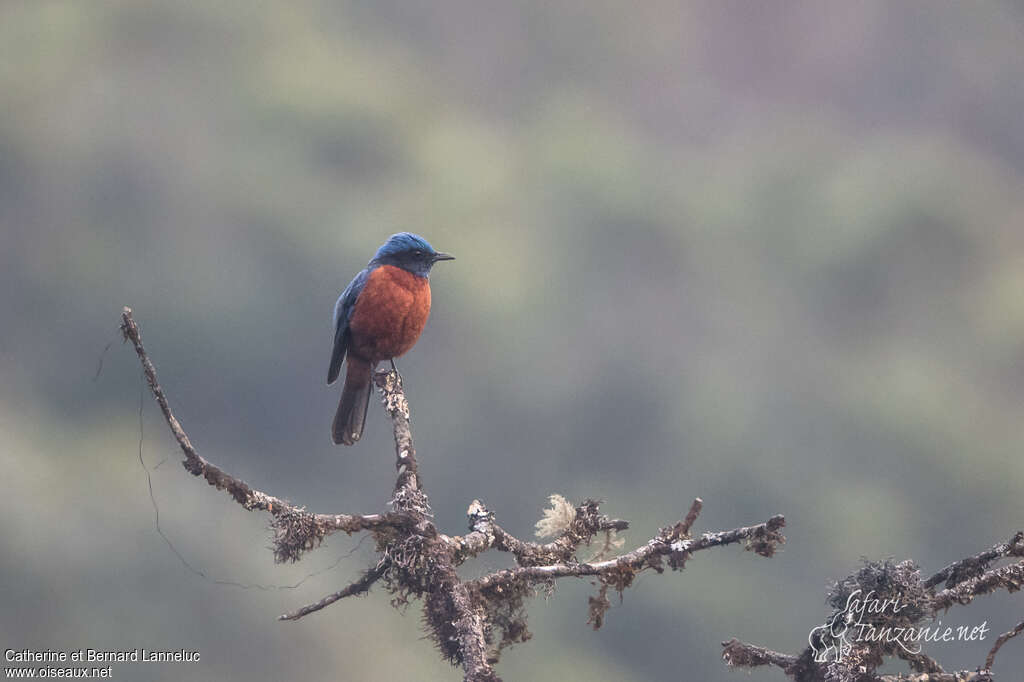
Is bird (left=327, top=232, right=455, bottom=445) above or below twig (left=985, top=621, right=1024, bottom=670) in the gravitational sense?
above

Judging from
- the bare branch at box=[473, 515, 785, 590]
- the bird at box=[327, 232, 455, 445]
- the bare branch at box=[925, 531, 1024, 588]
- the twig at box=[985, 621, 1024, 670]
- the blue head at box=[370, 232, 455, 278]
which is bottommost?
the twig at box=[985, 621, 1024, 670]

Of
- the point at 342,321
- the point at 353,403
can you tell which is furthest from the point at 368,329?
the point at 353,403

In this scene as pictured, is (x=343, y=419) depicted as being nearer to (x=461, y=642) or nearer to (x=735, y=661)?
(x=461, y=642)

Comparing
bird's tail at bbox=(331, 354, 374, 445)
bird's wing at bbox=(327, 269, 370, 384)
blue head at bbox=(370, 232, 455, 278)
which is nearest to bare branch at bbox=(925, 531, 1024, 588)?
bird's tail at bbox=(331, 354, 374, 445)

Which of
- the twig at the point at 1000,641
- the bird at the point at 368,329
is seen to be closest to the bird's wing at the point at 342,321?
Answer: the bird at the point at 368,329

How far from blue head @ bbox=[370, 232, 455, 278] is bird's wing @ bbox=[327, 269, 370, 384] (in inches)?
7.6

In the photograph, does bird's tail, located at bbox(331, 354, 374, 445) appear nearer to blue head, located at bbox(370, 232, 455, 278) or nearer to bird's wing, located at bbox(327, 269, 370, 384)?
bird's wing, located at bbox(327, 269, 370, 384)

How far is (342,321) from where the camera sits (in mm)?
7230

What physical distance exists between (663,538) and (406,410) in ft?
5.54

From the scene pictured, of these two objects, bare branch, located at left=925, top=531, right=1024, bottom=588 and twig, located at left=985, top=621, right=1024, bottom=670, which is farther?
bare branch, located at left=925, top=531, right=1024, bottom=588

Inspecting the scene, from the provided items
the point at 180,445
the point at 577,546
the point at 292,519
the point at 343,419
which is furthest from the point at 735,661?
the point at 343,419

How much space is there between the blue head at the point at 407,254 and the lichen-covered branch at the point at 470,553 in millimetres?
2735

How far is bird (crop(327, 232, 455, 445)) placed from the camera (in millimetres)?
6961

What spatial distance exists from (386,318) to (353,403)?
0.63 meters
